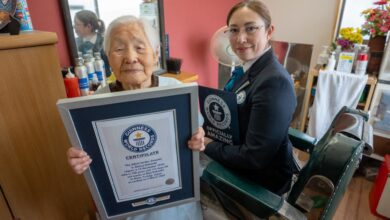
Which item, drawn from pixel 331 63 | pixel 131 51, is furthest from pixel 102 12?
pixel 331 63

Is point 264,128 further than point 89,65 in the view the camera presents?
No

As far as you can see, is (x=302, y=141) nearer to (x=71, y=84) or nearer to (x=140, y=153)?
(x=140, y=153)

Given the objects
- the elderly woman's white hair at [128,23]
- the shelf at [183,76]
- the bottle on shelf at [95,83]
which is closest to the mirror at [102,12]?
the bottle on shelf at [95,83]

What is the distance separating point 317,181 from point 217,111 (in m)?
0.48

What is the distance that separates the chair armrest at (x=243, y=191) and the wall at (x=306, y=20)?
2.10 meters

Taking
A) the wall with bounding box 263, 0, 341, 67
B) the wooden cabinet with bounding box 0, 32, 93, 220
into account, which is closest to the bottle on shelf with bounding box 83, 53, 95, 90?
the wooden cabinet with bounding box 0, 32, 93, 220

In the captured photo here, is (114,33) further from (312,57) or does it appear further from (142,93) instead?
(312,57)

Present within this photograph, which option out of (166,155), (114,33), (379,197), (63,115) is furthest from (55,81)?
(379,197)

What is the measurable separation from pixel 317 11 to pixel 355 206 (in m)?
1.84

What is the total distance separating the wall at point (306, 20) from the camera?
2332 mm

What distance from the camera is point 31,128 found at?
3.21ft

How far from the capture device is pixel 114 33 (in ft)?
2.64

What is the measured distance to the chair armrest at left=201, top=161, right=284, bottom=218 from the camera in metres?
0.85

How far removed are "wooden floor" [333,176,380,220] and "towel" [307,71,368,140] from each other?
53 cm
